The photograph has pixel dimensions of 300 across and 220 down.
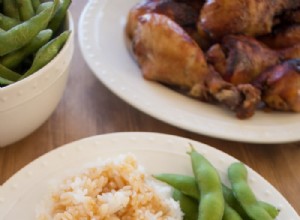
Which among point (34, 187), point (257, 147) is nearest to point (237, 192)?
point (257, 147)

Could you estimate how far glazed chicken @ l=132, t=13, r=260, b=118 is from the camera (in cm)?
138

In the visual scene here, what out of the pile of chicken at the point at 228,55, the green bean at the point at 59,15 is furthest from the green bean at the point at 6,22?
the pile of chicken at the point at 228,55

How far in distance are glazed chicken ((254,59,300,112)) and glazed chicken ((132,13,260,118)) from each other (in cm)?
5

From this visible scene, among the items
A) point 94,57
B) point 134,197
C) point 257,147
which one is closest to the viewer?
point 134,197

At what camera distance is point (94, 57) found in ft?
4.96

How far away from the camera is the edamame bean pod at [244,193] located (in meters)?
1.01

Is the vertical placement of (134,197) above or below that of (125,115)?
above

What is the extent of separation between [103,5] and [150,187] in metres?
0.92

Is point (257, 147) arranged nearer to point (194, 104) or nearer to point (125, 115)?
point (194, 104)

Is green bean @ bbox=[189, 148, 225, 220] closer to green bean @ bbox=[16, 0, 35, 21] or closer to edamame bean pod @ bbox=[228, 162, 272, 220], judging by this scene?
edamame bean pod @ bbox=[228, 162, 272, 220]

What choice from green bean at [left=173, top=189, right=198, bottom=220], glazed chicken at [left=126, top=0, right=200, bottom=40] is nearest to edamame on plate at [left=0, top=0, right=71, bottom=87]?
glazed chicken at [left=126, top=0, right=200, bottom=40]

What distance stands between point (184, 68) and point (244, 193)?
493 mm

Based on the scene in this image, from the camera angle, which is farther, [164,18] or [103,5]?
[103,5]

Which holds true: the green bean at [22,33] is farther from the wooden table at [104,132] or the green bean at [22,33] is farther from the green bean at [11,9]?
Result: the wooden table at [104,132]
